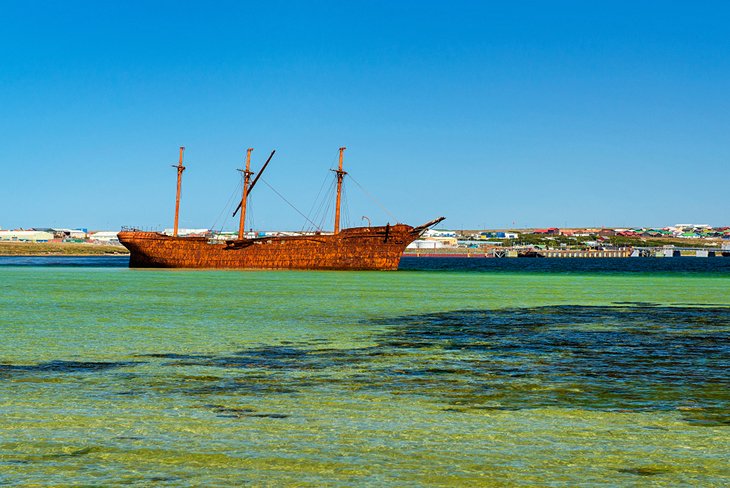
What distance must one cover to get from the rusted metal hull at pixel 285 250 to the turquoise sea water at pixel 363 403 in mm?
57303

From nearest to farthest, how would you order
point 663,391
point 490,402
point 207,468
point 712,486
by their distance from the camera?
point 712,486
point 207,468
point 490,402
point 663,391

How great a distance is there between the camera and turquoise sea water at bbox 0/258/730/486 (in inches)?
324

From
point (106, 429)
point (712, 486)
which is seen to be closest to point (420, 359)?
point (106, 429)

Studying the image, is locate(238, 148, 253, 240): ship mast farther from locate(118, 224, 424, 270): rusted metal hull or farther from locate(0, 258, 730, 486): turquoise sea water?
locate(0, 258, 730, 486): turquoise sea water

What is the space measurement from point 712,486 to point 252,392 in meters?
6.48

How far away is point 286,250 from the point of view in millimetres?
83500

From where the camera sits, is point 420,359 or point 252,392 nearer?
point 252,392

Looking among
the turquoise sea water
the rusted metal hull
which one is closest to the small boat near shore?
the rusted metal hull

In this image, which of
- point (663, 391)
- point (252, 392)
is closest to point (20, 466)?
point (252, 392)

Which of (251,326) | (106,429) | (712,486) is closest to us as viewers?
→ (712,486)

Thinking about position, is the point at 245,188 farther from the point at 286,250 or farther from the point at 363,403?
the point at 363,403

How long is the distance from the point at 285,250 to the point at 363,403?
238 ft

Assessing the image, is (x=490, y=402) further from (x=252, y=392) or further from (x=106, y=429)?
(x=106, y=429)

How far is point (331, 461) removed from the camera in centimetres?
849
